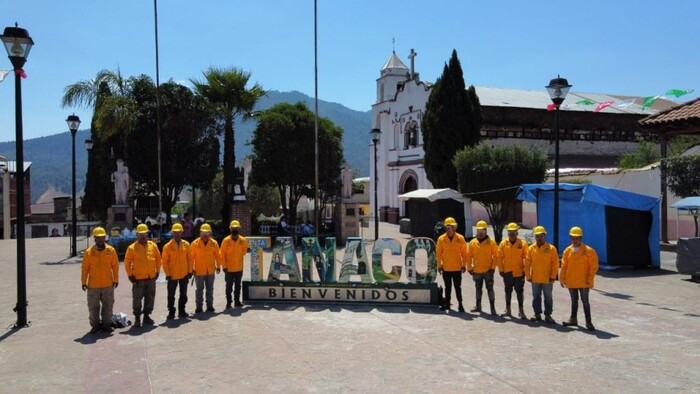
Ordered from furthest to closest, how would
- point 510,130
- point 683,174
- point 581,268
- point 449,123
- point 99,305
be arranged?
point 510,130, point 449,123, point 683,174, point 581,268, point 99,305

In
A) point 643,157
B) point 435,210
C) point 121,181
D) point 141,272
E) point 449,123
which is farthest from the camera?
point 643,157

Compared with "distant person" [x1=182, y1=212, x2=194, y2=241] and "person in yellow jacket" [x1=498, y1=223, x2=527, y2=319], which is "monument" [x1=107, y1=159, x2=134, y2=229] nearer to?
"distant person" [x1=182, y1=212, x2=194, y2=241]

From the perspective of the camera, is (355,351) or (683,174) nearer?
(355,351)

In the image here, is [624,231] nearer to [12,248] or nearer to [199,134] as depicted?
[199,134]

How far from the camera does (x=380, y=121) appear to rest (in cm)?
4791

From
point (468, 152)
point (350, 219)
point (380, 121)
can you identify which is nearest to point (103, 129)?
point (350, 219)

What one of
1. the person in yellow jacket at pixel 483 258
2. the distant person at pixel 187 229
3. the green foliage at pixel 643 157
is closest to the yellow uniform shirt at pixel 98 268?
the person in yellow jacket at pixel 483 258

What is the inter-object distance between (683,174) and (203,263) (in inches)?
634

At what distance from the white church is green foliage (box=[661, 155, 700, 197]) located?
61.7 ft

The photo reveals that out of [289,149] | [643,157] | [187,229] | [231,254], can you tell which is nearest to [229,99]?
[289,149]

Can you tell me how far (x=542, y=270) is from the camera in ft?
30.4

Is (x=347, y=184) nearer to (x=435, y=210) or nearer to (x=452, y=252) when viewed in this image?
(x=435, y=210)

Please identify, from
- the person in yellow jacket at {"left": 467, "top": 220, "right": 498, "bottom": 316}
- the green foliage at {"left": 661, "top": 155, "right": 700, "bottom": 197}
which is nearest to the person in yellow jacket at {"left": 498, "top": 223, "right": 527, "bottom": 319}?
the person in yellow jacket at {"left": 467, "top": 220, "right": 498, "bottom": 316}

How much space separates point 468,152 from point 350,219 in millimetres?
5843
